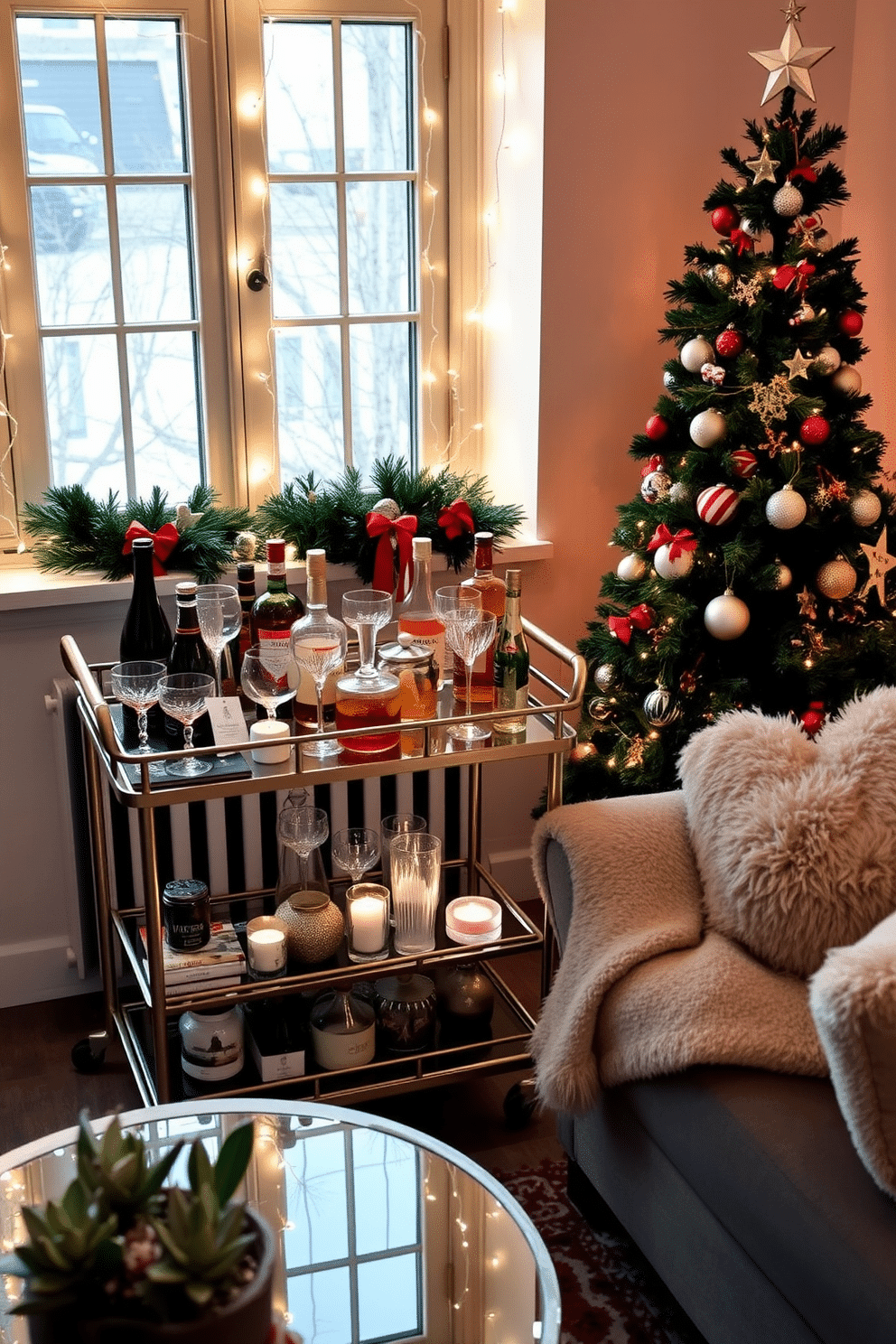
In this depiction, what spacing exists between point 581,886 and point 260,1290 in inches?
38.8

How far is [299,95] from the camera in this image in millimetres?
2715

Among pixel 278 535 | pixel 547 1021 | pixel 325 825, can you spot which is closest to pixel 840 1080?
pixel 547 1021

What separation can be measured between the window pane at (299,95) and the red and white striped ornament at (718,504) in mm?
1106

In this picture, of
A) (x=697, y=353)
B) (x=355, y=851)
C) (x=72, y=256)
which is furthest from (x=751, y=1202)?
(x=72, y=256)

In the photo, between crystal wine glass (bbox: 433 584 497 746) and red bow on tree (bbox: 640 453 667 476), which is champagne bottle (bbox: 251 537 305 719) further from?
red bow on tree (bbox: 640 453 667 476)

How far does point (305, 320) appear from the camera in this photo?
9.29ft

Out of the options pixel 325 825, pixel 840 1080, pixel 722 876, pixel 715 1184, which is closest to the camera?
pixel 840 1080

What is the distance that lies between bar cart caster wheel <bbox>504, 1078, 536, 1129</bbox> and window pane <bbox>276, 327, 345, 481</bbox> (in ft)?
4.34

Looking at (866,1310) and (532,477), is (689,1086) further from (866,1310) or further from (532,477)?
(532,477)

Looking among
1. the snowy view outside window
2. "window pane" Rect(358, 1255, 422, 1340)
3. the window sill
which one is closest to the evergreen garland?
the window sill

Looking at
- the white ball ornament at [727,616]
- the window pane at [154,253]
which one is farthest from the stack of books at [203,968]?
the window pane at [154,253]

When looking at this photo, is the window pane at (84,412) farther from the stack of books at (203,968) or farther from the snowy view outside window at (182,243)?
the stack of books at (203,968)

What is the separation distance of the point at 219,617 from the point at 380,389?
105cm

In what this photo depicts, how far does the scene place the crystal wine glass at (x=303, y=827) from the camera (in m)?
2.19
